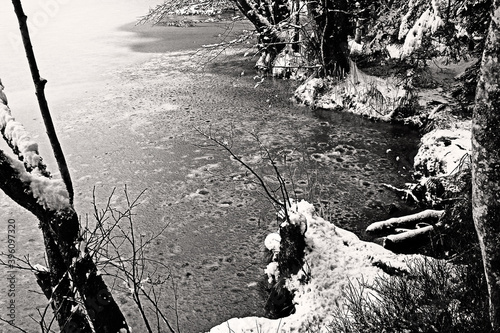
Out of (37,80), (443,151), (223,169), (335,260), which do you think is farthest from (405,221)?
(37,80)

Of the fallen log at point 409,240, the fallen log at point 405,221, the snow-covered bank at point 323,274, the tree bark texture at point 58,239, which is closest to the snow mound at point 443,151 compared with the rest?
the fallen log at point 405,221

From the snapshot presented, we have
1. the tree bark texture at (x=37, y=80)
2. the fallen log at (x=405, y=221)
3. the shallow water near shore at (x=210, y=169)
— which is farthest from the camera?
the fallen log at (x=405, y=221)

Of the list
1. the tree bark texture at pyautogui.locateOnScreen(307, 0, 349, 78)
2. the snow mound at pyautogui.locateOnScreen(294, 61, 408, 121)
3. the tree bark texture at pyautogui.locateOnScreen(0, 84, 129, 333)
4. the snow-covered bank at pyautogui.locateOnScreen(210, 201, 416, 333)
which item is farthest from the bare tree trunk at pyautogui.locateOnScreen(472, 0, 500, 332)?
the tree bark texture at pyautogui.locateOnScreen(307, 0, 349, 78)

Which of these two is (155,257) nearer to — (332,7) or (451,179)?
(451,179)

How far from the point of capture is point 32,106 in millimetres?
13891

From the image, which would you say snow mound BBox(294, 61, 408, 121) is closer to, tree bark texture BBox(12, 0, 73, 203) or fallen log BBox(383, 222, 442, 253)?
fallen log BBox(383, 222, 442, 253)

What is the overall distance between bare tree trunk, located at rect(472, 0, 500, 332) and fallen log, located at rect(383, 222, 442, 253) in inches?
139

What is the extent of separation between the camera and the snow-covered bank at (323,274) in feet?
16.5

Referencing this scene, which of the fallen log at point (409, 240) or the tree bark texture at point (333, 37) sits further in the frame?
the tree bark texture at point (333, 37)

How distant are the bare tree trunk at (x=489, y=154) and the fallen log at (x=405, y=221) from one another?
13.4 feet

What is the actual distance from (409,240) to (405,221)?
0.58m

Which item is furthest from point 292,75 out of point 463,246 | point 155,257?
point 463,246

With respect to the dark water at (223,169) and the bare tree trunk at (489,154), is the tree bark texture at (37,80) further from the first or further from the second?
the bare tree trunk at (489,154)

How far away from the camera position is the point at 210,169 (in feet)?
31.7
